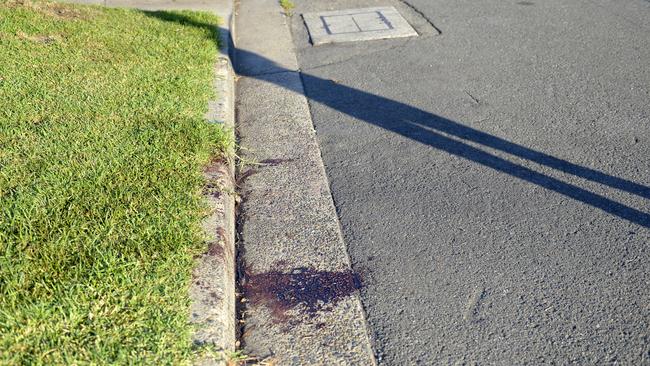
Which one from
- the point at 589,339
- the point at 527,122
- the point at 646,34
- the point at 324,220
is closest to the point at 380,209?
the point at 324,220

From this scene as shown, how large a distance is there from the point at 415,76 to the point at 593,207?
8.96 feet

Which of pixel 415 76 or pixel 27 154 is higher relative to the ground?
pixel 27 154

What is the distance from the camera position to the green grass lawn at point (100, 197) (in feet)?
8.55

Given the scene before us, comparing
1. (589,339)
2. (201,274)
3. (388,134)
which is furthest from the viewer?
(388,134)

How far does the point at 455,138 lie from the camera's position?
4.80 metres

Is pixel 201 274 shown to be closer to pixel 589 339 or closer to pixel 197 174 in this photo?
pixel 197 174

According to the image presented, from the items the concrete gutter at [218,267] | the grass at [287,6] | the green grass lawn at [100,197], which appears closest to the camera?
the green grass lawn at [100,197]

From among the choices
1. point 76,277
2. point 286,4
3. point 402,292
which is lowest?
point 286,4

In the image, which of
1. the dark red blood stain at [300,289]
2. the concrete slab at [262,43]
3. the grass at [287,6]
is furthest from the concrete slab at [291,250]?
the grass at [287,6]

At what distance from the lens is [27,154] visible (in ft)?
13.3

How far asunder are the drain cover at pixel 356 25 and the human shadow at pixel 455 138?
125 centimetres

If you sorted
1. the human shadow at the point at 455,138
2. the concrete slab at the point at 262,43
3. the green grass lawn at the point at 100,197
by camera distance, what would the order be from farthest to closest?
the concrete slab at the point at 262,43 → the human shadow at the point at 455,138 → the green grass lawn at the point at 100,197

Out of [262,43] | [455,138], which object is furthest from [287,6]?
[455,138]

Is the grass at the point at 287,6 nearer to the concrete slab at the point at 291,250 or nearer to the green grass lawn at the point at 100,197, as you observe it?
the green grass lawn at the point at 100,197
